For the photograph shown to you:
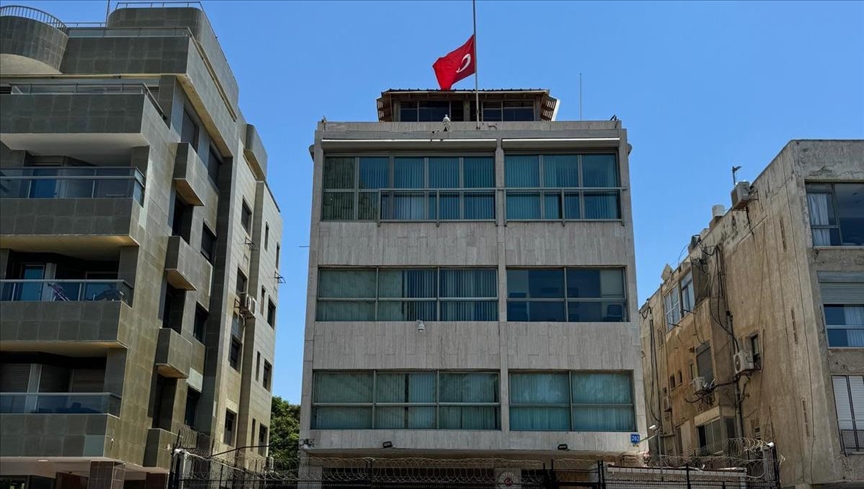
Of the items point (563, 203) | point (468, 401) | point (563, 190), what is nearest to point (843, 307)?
point (563, 203)

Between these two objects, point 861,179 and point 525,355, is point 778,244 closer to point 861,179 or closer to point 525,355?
point 861,179

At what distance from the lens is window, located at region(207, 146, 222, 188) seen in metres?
33.7

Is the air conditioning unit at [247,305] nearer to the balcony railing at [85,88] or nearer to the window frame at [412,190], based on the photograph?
the balcony railing at [85,88]

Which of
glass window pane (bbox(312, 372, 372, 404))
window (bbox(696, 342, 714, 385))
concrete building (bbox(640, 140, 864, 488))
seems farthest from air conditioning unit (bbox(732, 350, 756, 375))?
glass window pane (bbox(312, 372, 372, 404))

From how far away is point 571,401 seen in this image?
25344 millimetres

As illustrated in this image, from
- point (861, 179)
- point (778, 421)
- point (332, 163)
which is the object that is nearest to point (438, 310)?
point (332, 163)

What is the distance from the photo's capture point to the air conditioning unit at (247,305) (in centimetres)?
3566

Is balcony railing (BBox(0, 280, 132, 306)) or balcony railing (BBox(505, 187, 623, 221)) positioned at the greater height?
balcony railing (BBox(505, 187, 623, 221))

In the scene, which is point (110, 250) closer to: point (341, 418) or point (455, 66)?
point (341, 418)

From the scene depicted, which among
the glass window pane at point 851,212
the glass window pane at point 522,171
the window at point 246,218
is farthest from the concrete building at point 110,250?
the glass window pane at point 851,212

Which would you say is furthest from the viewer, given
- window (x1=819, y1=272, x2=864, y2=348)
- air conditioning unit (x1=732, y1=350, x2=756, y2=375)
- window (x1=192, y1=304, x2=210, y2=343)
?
window (x1=192, y1=304, x2=210, y2=343)

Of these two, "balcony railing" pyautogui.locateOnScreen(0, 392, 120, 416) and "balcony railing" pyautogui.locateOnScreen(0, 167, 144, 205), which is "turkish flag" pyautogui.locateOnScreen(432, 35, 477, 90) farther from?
"balcony railing" pyautogui.locateOnScreen(0, 392, 120, 416)

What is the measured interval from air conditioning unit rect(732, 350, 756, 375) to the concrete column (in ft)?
66.7

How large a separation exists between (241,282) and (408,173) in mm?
12158
